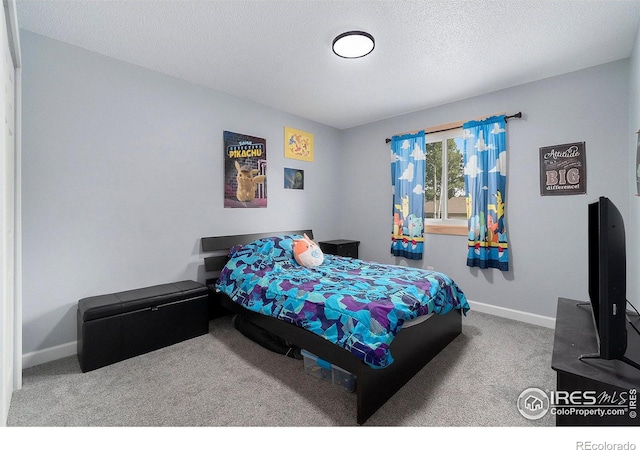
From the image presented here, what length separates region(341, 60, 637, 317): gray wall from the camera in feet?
8.98

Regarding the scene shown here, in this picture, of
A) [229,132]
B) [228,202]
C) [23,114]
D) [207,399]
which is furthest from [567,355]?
[23,114]

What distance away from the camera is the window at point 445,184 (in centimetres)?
379

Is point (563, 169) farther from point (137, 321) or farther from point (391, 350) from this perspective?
point (137, 321)

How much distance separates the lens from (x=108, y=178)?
2.66 m

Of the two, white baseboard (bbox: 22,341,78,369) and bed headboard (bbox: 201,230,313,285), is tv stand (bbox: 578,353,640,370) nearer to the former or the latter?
bed headboard (bbox: 201,230,313,285)

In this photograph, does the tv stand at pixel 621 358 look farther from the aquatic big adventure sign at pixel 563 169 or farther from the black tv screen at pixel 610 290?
the aquatic big adventure sign at pixel 563 169

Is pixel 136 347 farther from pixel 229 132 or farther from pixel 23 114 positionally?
pixel 229 132

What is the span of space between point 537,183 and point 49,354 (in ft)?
15.6

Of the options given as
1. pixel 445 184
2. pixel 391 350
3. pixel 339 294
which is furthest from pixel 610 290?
pixel 445 184

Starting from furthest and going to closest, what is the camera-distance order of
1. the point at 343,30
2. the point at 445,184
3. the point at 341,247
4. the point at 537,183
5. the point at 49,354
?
the point at 341,247 < the point at 445,184 < the point at 537,183 < the point at 49,354 < the point at 343,30

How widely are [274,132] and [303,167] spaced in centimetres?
67

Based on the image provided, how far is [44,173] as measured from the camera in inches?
92.8

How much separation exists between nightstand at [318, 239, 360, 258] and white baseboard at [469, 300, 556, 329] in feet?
5.69

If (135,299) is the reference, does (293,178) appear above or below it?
above
